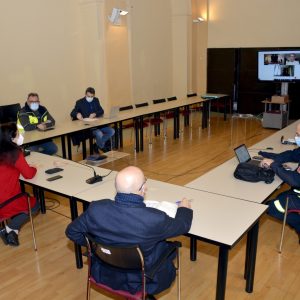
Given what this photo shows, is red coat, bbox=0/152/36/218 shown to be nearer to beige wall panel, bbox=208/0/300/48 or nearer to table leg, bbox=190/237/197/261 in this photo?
table leg, bbox=190/237/197/261

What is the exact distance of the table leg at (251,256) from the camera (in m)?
2.62

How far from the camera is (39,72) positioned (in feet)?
24.1

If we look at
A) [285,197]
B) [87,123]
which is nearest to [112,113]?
[87,123]

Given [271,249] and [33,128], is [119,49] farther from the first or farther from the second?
[271,249]

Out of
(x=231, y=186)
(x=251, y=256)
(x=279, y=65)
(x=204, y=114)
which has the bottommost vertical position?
(x=251, y=256)

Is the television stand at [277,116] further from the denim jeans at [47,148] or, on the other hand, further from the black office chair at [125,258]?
the black office chair at [125,258]

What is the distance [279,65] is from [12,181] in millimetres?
7939

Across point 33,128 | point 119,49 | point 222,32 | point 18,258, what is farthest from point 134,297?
point 222,32

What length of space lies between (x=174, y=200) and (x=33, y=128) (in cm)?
342

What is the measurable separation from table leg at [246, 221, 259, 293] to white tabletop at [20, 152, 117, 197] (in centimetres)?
136

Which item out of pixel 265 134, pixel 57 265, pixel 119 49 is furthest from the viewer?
pixel 119 49

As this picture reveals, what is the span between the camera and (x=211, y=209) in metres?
2.61

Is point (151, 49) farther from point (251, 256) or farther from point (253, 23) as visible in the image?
point (251, 256)

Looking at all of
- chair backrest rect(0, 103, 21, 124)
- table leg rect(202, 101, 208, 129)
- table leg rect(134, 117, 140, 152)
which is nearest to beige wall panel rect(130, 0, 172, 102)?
table leg rect(202, 101, 208, 129)
